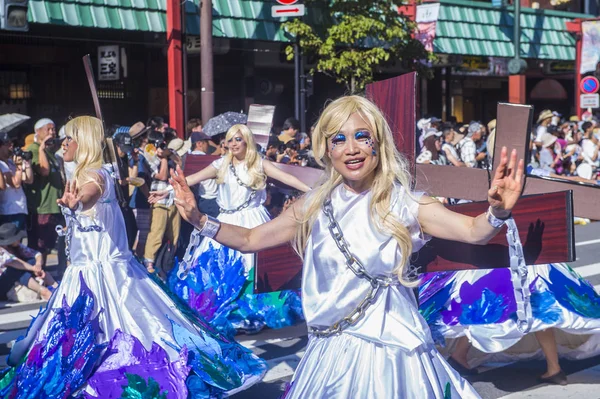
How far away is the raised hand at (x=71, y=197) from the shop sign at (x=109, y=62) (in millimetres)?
9596

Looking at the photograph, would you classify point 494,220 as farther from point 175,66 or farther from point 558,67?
point 558,67

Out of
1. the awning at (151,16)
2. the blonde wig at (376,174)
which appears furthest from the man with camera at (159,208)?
the blonde wig at (376,174)

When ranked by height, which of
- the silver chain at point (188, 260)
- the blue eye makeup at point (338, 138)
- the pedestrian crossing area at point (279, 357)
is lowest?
the pedestrian crossing area at point (279, 357)

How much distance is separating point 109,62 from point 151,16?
3.55 ft

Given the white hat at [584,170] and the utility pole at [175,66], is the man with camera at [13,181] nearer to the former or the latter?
the utility pole at [175,66]

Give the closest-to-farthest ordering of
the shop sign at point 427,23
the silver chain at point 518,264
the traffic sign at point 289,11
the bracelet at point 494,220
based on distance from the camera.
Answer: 1. the bracelet at point 494,220
2. the silver chain at point 518,264
3. the traffic sign at point 289,11
4. the shop sign at point 427,23

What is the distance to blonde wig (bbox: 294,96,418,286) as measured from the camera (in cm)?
356

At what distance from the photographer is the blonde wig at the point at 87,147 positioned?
227 inches

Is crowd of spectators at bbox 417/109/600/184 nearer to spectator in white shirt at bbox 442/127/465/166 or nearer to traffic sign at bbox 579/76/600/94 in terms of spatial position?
spectator in white shirt at bbox 442/127/465/166

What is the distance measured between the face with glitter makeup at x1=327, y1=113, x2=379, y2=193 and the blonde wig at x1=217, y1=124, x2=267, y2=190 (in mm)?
4609

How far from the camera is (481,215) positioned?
11.4 feet

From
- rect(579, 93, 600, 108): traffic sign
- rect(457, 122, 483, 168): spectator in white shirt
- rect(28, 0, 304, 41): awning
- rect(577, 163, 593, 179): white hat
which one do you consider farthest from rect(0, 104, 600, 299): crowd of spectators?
rect(579, 93, 600, 108): traffic sign

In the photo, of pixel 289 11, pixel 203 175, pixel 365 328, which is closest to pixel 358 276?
pixel 365 328

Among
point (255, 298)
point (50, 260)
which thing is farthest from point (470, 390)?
point (50, 260)
